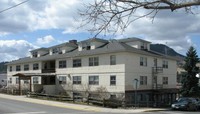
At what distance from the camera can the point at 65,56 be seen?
55.0 m

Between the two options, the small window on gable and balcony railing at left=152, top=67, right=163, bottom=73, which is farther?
the small window on gable

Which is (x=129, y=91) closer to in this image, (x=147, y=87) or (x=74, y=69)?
(x=147, y=87)

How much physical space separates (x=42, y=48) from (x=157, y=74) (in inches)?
942

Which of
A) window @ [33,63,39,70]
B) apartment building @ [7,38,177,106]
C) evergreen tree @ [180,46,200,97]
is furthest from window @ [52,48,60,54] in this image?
evergreen tree @ [180,46,200,97]

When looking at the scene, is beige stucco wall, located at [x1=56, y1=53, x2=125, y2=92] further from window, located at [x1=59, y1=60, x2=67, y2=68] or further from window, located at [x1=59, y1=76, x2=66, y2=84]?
→ window, located at [x1=59, y1=76, x2=66, y2=84]

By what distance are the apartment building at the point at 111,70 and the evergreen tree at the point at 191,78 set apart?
1.81m

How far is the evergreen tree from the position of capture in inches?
2248

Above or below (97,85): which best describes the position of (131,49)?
above

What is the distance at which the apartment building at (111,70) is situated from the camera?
46.4 metres

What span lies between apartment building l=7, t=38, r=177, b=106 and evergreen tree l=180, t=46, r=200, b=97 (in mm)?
1810

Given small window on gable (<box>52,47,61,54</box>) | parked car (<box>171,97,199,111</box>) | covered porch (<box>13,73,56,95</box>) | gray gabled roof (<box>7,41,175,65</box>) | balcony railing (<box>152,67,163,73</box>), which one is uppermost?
small window on gable (<box>52,47,61,54</box>)

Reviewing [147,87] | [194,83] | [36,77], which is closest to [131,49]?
[147,87]

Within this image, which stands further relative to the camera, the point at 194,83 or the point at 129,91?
the point at 194,83

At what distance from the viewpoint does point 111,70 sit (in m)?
47.1
